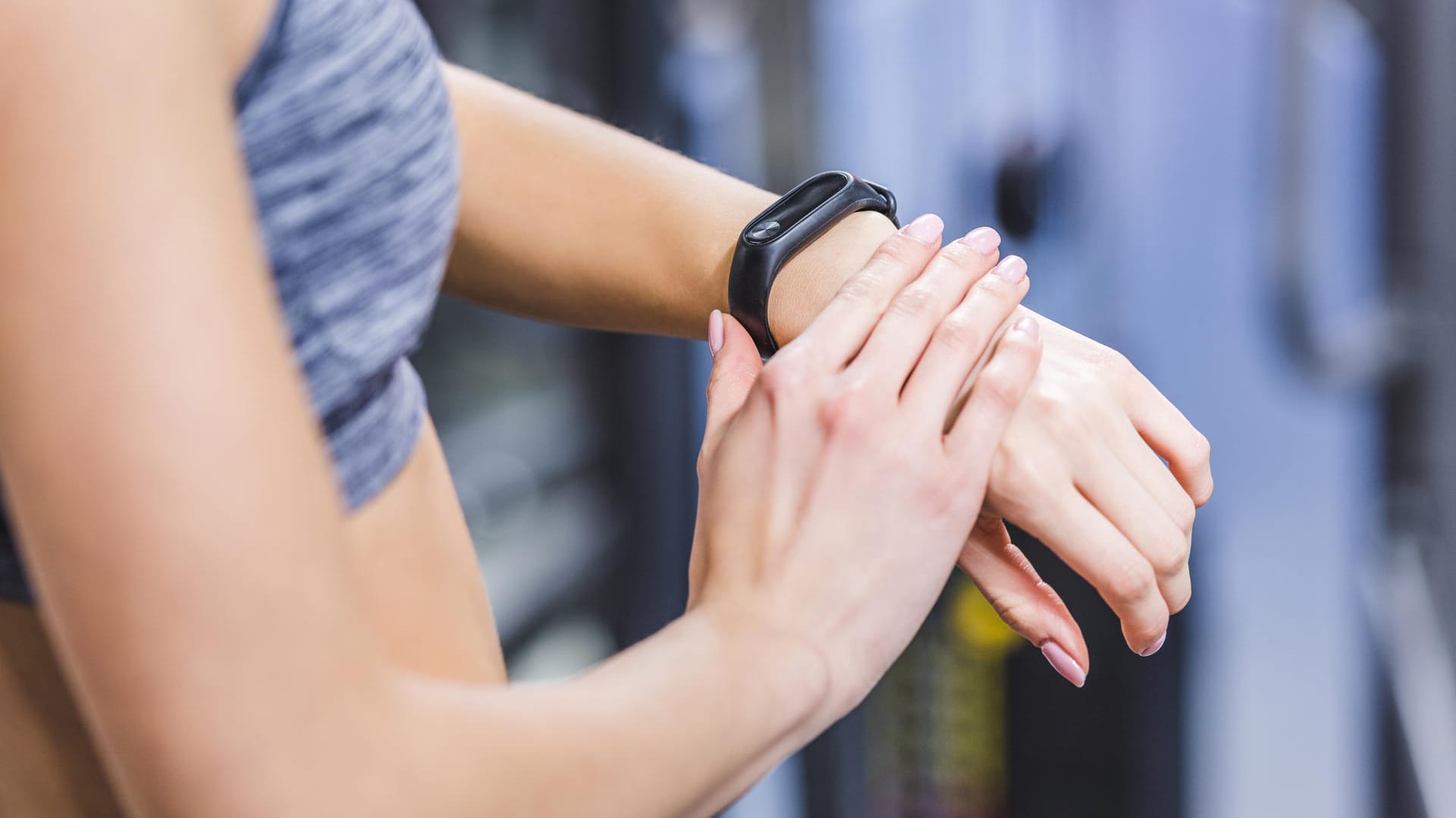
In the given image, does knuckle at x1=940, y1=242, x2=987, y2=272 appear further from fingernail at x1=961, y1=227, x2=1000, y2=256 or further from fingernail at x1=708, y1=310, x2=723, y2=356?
fingernail at x1=708, y1=310, x2=723, y2=356

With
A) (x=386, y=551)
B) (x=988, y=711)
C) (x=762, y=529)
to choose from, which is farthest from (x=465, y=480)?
(x=762, y=529)

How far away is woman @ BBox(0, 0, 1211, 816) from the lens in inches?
10.9

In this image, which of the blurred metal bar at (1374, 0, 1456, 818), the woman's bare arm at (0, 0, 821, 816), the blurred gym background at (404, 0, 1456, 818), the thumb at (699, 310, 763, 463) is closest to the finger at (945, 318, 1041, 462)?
the thumb at (699, 310, 763, 463)

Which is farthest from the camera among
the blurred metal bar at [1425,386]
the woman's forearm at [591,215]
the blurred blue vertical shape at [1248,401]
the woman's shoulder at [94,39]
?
the blurred blue vertical shape at [1248,401]

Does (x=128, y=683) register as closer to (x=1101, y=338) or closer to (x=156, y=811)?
(x=156, y=811)

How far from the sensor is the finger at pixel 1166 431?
526 mm

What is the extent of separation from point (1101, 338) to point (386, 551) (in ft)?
4.94

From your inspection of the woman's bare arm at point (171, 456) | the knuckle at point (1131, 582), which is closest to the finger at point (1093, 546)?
the knuckle at point (1131, 582)

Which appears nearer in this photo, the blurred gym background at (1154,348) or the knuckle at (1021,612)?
the knuckle at (1021,612)

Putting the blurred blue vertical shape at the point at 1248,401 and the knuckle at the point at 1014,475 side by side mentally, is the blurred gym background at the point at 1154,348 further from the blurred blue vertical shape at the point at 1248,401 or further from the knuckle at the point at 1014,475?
the knuckle at the point at 1014,475

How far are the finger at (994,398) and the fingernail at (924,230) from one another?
74 millimetres

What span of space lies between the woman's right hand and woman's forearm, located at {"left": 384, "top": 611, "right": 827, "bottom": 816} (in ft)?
0.05

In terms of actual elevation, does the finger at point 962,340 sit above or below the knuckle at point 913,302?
below

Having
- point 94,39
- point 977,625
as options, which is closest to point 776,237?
point 94,39
